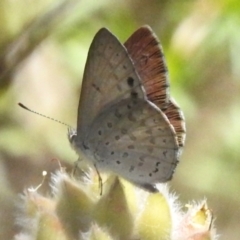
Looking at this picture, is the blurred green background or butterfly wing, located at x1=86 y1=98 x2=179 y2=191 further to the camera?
the blurred green background

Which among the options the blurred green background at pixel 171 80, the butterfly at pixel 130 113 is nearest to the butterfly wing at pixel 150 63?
the butterfly at pixel 130 113

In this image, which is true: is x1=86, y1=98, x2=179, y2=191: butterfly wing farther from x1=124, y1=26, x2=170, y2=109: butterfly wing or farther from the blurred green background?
the blurred green background

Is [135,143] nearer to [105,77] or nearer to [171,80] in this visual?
[105,77]

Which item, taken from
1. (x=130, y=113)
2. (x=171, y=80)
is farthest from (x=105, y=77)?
(x=171, y=80)

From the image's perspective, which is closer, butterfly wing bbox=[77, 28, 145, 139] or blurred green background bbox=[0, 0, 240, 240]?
butterfly wing bbox=[77, 28, 145, 139]

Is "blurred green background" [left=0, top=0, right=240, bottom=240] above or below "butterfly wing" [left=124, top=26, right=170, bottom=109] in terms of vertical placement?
below

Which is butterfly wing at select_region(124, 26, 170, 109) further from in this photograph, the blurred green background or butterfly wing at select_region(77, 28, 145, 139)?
the blurred green background

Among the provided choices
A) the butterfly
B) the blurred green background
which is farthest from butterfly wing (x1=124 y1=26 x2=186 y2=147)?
the blurred green background

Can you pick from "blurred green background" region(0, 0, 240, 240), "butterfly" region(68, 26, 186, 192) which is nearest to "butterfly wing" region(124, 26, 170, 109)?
"butterfly" region(68, 26, 186, 192)
